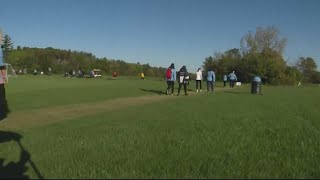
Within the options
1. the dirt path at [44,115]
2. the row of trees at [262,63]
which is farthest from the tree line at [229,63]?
the dirt path at [44,115]

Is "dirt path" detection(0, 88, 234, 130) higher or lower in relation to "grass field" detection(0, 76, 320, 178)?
lower

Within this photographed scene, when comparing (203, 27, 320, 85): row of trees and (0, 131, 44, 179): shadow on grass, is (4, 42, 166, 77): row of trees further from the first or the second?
(0, 131, 44, 179): shadow on grass

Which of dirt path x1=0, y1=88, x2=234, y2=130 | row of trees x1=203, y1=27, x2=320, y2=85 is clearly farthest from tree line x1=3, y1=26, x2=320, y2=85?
dirt path x1=0, y1=88, x2=234, y2=130

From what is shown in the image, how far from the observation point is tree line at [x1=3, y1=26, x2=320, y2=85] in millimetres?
101750

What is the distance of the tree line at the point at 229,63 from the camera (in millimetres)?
101750

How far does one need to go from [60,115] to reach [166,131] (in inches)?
258

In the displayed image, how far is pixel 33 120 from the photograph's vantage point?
52.0 feet

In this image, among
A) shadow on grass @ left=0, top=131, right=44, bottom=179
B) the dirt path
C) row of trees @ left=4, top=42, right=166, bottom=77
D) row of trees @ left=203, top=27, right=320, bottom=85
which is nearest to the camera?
shadow on grass @ left=0, top=131, right=44, bottom=179

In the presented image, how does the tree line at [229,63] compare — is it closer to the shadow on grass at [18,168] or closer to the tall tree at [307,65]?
the tall tree at [307,65]

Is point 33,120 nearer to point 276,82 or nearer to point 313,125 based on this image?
point 313,125

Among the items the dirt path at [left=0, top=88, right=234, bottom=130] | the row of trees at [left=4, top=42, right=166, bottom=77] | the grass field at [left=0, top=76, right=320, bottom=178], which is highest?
the row of trees at [left=4, top=42, right=166, bottom=77]

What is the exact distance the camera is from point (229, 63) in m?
114

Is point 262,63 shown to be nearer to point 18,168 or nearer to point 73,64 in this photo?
point 73,64

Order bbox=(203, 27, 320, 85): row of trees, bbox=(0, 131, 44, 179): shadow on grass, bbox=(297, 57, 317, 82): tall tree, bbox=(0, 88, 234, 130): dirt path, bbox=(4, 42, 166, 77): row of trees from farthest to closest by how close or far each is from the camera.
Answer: bbox=(297, 57, 317, 82): tall tree < bbox=(4, 42, 166, 77): row of trees < bbox=(203, 27, 320, 85): row of trees < bbox=(0, 88, 234, 130): dirt path < bbox=(0, 131, 44, 179): shadow on grass
